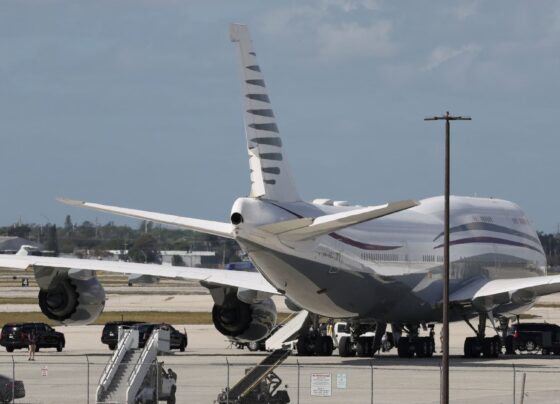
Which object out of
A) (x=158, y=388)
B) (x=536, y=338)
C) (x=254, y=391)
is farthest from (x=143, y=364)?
(x=536, y=338)

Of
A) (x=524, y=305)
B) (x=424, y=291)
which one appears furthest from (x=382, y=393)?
(x=524, y=305)

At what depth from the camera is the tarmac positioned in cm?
3888

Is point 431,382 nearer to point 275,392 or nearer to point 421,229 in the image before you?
point 275,392

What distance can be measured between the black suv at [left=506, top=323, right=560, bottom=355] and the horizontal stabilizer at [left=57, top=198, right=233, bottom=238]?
2030 centimetres

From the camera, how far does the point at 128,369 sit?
123 ft

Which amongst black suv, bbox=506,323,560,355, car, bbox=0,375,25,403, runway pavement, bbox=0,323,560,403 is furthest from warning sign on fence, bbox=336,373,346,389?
black suv, bbox=506,323,560,355

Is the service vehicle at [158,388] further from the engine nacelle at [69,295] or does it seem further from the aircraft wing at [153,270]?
the engine nacelle at [69,295]

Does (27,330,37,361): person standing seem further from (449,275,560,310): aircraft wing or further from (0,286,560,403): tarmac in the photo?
A: (449,275,560,310): aircraft wing

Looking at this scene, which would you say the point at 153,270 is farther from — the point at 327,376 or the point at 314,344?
the point at 327,376

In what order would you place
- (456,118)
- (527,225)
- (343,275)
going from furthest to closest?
(527,225), (343,275), (456,118)

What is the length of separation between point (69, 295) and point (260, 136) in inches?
441

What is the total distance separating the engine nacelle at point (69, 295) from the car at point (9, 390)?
60.9 feet

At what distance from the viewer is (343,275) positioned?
48250 millimetres

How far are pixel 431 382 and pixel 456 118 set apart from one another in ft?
44.8
